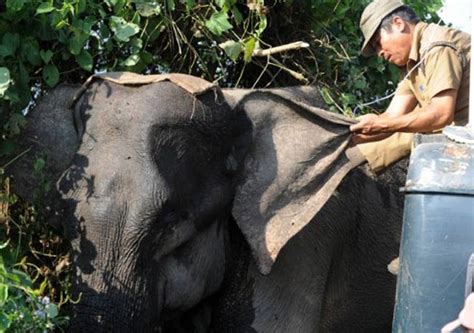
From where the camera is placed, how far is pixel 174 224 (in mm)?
5023

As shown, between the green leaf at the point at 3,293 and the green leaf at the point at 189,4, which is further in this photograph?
the green leaf at the point at 189,4

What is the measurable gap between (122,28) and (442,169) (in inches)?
90.6

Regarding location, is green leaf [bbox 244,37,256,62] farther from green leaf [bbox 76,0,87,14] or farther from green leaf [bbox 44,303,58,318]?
green leaf [bbox 44,303,58,318]

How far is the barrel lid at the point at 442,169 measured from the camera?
354 cm

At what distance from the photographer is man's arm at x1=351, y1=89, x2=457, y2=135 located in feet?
17.0

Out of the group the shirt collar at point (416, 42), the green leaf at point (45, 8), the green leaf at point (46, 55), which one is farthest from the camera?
the shirt collar at point (416, 42)

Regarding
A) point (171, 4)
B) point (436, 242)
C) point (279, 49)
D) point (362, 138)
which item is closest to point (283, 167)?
point (362, 138)

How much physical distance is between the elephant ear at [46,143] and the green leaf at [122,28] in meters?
0.32

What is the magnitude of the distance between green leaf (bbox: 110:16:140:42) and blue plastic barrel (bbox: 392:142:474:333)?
2.21 m

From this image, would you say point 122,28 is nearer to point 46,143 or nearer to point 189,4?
point 189,4

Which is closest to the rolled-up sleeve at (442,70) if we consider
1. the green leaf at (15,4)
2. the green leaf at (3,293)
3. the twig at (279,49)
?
the twig at (279,49)

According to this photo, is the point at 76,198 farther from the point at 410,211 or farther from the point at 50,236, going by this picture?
the point at 410,211

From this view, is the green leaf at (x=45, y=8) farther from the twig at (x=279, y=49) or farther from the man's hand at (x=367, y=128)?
the man's hand at (x=367, y=128)

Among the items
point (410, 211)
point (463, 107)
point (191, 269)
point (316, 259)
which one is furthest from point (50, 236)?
point (410, 211)
